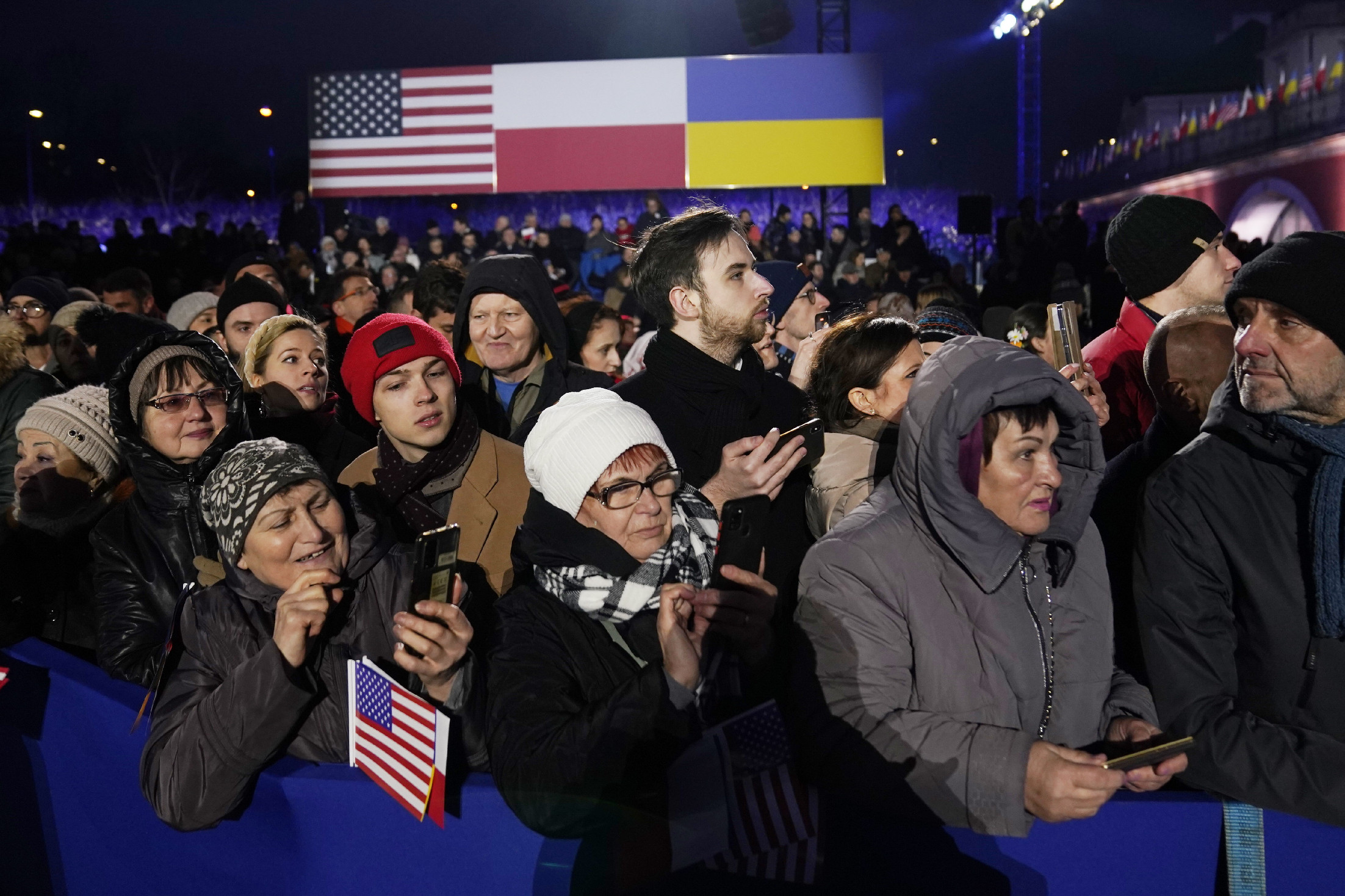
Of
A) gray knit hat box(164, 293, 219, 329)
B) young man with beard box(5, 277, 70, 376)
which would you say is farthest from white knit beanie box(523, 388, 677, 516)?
young man with beard box(5, 277, 70, 376)

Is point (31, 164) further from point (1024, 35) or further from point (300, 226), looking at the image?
point (1024, 35)

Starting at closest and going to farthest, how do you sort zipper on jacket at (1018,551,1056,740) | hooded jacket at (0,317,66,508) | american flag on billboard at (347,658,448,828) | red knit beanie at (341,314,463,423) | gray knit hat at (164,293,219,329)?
american flag on billboard at (347,658,448,828)
zipper on jacket at (1018,551,1056,740)
red knit beanie at (341,314,463,423)
hooded jacket at (0,317,66,508)
gray knit hat at (164,293,219,329)

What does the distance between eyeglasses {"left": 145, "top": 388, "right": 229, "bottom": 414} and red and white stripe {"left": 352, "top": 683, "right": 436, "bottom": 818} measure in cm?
157

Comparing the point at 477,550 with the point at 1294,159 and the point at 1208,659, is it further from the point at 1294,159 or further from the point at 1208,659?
the point at 1294,159

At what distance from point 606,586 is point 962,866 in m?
0.86

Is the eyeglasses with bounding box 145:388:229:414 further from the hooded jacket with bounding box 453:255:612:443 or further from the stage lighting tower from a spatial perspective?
the stage lighting tower

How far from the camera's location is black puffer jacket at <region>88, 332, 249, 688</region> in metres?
2.99

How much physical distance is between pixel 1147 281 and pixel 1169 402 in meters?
1.20

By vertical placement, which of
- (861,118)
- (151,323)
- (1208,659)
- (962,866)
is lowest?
(962,866)

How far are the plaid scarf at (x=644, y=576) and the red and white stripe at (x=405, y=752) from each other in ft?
1.34

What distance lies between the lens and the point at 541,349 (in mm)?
4422

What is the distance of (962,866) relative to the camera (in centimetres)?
192

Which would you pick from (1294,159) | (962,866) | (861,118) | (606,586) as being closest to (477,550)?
(606,586)

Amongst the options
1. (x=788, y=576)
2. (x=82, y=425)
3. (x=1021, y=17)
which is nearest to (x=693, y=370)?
(x=788, y=576)
